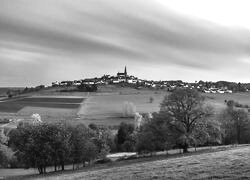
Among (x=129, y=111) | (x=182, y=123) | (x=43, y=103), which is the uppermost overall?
(x=43, y=103)

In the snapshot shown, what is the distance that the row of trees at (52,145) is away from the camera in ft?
218

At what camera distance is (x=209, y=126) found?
69.1m

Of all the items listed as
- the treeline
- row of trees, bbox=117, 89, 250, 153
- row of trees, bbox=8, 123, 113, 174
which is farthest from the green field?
row of trees, bbox=117, 89, 250, 153

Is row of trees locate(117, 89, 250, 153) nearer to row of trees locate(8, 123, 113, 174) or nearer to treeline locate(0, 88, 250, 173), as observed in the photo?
treeline locate(0, 88, 250, 173)

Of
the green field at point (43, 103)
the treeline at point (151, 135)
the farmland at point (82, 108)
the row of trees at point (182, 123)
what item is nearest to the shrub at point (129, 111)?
the farmland at point (82, 108)

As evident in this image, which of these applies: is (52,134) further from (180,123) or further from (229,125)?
(229,125)

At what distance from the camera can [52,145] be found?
67.9m

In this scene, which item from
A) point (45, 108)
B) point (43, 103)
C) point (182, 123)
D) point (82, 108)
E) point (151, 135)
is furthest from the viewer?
point (43, 103)

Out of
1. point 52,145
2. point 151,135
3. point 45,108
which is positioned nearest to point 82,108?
point 45,108

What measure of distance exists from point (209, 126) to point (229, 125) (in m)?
31.8

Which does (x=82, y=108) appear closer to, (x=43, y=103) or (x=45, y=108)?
(x=45, y=108)

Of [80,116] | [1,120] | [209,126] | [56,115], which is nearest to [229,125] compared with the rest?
[209,126]

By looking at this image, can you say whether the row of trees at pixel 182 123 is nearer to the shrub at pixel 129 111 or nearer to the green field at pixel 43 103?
the shrub at pixel 129 111

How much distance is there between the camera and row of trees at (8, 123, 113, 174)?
6656 cm
